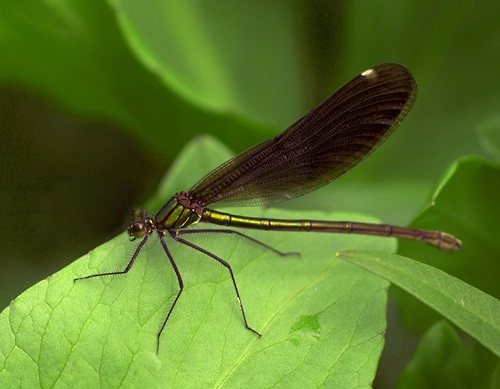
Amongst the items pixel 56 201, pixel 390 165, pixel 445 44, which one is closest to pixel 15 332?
pixel 56 201

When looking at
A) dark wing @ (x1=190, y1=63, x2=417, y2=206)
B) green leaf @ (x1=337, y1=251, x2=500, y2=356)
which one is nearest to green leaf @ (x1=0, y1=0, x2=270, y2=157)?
dark wing @ (x1=190, y1=63, x2=417, y2=206)

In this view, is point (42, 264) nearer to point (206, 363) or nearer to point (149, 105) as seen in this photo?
point (149, 105)

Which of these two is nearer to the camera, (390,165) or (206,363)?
(206,363)

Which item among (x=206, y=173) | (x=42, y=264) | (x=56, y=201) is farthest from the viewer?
(x=56, y=201)

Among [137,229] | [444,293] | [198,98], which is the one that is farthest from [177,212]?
[444,293]

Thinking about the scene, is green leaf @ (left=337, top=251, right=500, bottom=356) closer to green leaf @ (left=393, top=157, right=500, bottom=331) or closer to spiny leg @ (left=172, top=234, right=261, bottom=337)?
spiny leg @ (left=172, top=234, right=261, bottom=337)

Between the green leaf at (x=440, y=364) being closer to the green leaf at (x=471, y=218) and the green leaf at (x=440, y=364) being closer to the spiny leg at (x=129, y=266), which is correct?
the green leaf at (x=471, y=218)

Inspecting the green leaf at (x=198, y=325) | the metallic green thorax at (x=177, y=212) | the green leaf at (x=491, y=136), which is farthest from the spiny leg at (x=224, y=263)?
the green leaf at (x=491, y=136)
